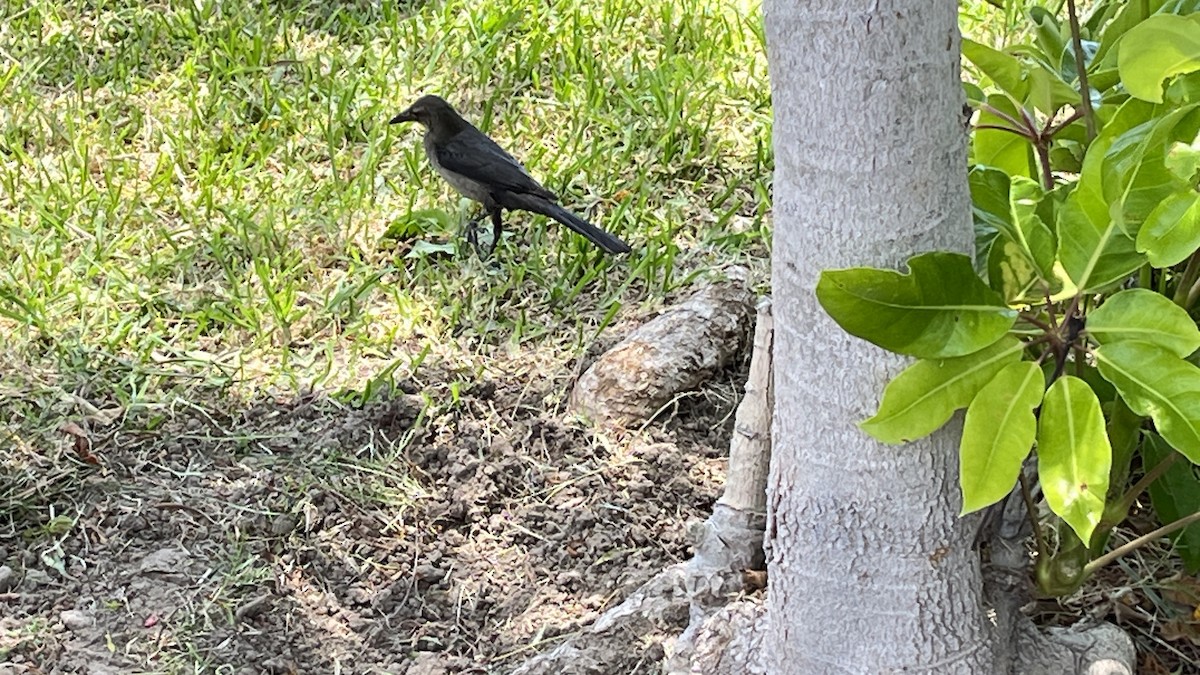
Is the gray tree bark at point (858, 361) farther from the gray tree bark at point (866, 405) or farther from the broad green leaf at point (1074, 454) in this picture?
the broad green leaf at point (1074, 454)

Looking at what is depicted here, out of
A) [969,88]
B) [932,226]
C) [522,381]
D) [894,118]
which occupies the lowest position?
[522,381]

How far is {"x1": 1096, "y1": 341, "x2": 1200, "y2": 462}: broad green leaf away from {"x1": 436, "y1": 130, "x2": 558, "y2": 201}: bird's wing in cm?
255

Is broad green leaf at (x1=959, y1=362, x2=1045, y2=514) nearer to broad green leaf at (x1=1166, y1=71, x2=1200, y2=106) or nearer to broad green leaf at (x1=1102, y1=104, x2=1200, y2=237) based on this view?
broad green leaf at (x1=1102, y1=104, x2=1200, y2=237)

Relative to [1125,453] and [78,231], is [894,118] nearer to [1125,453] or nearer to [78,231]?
[1125,453]

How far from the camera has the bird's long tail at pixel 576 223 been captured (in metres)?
3.96

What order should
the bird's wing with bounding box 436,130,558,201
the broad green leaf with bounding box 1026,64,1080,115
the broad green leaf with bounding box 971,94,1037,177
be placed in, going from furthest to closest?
the bird's wing with bounding box 436,130,558,201 → the broad green leaf with bounding box 971,94,1037,177 → the broad green leaf with bounding box 1026,64,1080,115

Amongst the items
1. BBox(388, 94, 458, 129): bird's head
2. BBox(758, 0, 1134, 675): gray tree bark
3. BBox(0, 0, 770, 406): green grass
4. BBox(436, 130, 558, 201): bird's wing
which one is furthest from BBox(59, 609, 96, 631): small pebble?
BBox(388, 94, 458, 129): bird's head

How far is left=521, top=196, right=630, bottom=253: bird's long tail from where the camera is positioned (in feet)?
13.0

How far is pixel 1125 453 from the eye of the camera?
6.89 ft

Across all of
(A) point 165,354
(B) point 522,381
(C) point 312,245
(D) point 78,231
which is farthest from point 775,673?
(D) point 78,231

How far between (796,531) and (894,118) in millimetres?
650

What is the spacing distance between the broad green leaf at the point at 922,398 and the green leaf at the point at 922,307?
0.03 metres

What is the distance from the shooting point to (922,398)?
5.76ft

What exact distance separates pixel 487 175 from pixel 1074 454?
8.75 ft
